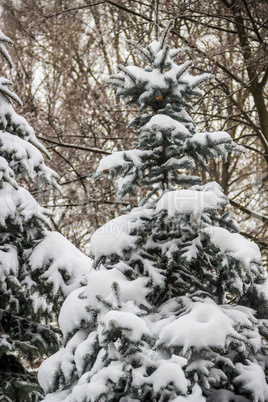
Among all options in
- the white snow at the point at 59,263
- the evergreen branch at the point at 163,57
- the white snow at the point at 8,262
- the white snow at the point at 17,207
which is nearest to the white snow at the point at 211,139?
the evergreen branch at the point at 163,57

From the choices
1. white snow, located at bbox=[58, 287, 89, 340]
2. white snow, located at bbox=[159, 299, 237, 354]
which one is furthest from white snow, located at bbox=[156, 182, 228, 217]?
white snow, located at bbox=[58, 287, 89, 340]

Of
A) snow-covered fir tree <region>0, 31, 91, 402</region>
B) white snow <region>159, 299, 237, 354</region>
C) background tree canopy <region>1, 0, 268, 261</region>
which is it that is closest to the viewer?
white snow <region>159, 299, 237, 354</region>

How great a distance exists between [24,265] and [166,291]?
176 cm

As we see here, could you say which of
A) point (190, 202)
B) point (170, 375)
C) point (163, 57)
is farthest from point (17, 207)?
point (170, 375)

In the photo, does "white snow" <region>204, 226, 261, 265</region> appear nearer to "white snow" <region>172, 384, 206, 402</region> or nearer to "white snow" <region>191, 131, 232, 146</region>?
"white snow" <region>191, 131, 232, 146</region>

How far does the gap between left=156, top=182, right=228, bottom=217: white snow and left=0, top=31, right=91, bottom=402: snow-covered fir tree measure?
5.18 feet

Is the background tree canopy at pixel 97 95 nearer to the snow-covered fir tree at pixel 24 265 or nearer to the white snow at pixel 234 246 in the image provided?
the snow-covered fir tree at pixel 24 265

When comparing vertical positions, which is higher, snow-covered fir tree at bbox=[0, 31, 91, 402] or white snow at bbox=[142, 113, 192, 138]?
white snow at bbox=[142, 113, 192, 138]

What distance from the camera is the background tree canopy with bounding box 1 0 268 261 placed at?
24.2ft

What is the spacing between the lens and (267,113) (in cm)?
692

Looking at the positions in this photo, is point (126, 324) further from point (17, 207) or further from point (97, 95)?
point (97, 95)

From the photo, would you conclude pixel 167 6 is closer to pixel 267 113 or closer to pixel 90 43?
pixel 267 113

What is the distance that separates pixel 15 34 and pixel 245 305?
11.1m

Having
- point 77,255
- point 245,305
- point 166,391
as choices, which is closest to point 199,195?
Answer: point 245,305
